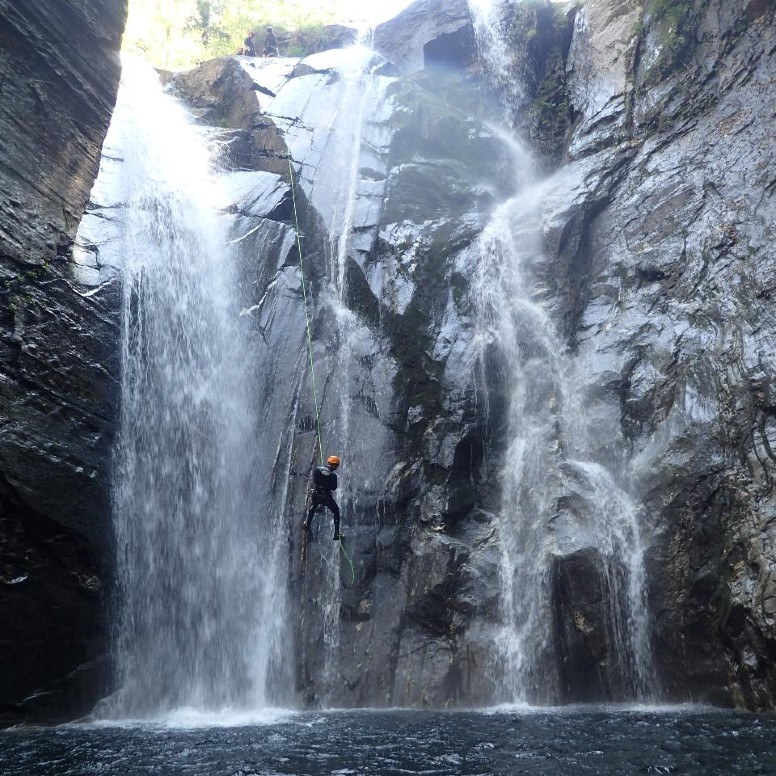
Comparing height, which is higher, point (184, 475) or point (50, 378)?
point (50, 378)

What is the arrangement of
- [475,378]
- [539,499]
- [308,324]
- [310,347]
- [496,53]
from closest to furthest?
[539,499]
[475,378]
[310,347]
[308,324]
[496,53]

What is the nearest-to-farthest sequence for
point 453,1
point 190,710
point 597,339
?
point 190,710 → point 597,339 → point 453,1

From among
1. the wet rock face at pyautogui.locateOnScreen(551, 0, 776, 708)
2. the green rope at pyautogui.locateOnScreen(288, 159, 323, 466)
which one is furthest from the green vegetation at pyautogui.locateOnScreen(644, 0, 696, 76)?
the green rope at pyautogui.locateOnScreen(288, 159, 323, 466)

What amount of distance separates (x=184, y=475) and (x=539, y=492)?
6.50 m

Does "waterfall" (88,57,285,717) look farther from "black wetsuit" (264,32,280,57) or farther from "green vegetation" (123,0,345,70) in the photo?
"green vegetation" (123,0,345,70)

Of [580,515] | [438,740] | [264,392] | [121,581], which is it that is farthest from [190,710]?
[580,515]

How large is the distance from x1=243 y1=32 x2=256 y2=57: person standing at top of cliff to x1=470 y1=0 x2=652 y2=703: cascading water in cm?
1445

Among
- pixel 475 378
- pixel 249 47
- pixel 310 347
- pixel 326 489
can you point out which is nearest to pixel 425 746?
pixel 326 489

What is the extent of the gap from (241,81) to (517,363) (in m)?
12.2

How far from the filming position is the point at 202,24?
26.9m

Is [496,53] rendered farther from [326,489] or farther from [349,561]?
[349,561]

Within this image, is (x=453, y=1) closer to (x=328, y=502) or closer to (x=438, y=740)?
(x=328, y=502)

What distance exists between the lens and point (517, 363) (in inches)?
502

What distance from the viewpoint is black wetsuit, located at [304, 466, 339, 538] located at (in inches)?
398
